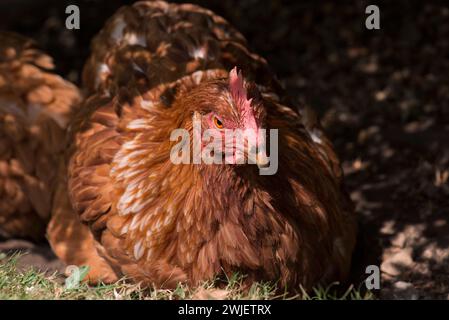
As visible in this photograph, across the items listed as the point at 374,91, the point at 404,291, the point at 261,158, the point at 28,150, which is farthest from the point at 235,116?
the point at 374,91

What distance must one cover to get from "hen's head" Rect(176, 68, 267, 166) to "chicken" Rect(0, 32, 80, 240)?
203cm

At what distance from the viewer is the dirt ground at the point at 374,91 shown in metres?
5.33

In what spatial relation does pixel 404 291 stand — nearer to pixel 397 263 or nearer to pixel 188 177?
pixel 397 263

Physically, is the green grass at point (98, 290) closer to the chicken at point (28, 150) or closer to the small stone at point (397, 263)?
the small stone at point (397, 263)

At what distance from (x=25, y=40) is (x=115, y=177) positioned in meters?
2.15

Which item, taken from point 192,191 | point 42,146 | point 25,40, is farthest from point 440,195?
point 25,40

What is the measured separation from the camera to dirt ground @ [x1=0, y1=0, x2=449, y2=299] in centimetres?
533

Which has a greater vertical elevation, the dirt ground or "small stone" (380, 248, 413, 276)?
the dirt ground

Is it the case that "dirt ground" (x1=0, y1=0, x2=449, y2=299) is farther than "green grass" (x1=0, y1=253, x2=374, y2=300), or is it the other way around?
"dirt ground" (x1=0, y1=0, x2=449, y2=299)

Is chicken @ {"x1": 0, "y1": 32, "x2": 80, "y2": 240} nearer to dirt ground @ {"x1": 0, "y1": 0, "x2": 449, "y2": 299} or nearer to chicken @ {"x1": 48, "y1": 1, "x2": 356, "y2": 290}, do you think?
dirt ground @ {"x1": 0, "y1": 0, "x2": 449, "y2": 299}

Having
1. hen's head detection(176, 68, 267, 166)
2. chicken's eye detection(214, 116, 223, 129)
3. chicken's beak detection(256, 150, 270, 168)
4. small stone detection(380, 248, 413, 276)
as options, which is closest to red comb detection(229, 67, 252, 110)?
hen's head detection(176, 68, 267, 166)

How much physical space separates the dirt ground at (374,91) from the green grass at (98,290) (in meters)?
1.05

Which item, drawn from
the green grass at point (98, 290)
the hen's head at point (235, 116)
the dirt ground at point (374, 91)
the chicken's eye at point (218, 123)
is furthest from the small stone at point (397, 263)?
the chicken's eye at point (218, 123)

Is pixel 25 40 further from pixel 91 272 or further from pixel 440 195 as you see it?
pixel 440 195
